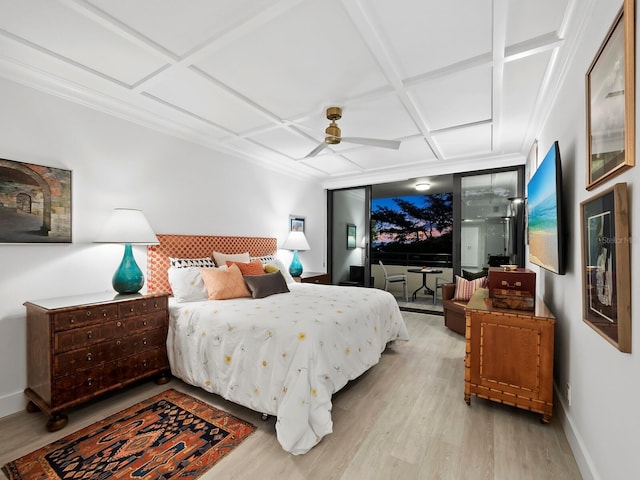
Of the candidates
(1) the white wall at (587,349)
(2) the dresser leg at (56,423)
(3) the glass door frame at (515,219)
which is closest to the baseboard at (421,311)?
(3) the glass door frame at (515,219)

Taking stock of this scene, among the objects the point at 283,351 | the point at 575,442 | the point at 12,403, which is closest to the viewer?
the point at 575,442

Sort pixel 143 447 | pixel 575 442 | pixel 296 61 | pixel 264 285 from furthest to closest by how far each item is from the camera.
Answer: pixel 264 285, pixel 296 61, pixel 143 447, pixel 575 442

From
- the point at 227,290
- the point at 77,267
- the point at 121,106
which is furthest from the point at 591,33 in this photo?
the point at 77,267

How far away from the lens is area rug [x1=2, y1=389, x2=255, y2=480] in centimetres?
169

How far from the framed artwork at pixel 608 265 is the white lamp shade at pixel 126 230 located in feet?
10.3

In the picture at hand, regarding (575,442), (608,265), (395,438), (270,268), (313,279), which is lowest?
(395,438)

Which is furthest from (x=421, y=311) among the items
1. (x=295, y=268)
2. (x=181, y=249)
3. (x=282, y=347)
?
(x=181, y=249)

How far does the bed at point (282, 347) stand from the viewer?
6.33ft

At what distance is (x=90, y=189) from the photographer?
2.75 metres

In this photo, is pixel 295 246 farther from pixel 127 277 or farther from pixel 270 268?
pixel 127 277

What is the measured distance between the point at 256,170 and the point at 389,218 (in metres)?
4.66

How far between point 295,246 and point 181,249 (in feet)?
6.22

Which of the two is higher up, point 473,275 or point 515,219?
point 515,219

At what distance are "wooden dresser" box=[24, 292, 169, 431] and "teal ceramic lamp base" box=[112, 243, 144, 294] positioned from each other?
0.33 ft
